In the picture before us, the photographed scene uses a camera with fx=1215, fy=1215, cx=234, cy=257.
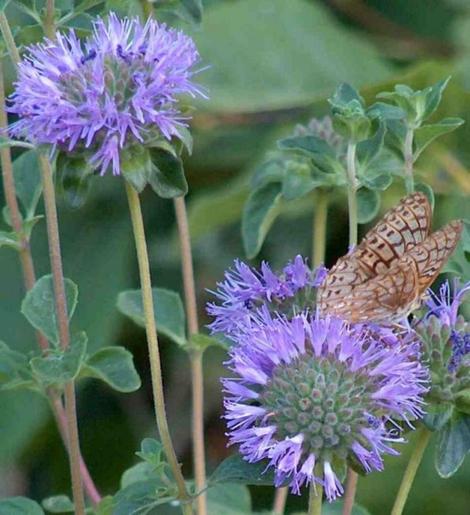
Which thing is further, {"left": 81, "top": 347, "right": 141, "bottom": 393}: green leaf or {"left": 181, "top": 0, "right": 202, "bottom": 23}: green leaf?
{"left": 181, "top": 0, "right": 202, "bottom": 23}: green leaf

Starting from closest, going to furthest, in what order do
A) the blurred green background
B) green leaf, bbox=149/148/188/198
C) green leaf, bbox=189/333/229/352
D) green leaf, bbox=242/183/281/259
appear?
green leaf, bbox=149/148/188/198 < green leaf, bbox=189/333/229/352 < green leaf, bbox=242/183/281/259 < the blurred green background

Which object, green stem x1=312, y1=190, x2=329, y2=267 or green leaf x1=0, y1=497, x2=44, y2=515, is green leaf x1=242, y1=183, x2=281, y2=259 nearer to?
green stem x1=312, y1=190, x2=329, y2=267

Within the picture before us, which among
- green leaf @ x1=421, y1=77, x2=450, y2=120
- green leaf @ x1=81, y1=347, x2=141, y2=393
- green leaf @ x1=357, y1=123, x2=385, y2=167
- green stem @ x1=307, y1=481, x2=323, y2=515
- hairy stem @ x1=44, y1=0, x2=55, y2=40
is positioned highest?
hairy stem @ x1=44, y1=0, x2=55, y2=40

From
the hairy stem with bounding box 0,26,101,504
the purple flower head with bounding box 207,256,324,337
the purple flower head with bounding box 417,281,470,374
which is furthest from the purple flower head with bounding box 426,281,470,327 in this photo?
the hairy stem with bounding box 0,26,101,504

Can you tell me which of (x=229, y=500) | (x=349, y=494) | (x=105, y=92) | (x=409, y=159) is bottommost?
(x=229, y=500)

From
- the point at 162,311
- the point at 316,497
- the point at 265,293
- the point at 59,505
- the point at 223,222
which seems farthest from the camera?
the point at 223,222

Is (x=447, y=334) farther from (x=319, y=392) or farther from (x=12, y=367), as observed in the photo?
(x=12, y=367)

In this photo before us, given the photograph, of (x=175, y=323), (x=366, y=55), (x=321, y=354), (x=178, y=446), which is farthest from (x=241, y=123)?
(x=321, y=354)

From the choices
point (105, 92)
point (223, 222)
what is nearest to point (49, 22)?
point (105, 92)
